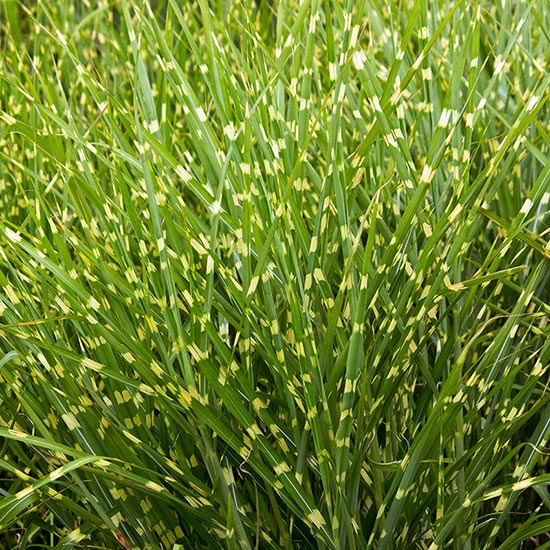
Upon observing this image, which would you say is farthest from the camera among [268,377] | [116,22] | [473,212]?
[116,22]

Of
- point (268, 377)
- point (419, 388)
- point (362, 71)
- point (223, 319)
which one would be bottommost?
point (419, 388)

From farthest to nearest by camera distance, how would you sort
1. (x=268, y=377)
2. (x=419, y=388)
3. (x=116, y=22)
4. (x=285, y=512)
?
(x=116, y=22) < (x=419, y=388) < (x=268, y=377) < (x=285, y=512)

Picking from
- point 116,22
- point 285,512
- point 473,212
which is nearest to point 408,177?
point 473,212

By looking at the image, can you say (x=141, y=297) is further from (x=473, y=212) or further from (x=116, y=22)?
(x=116, y=22)

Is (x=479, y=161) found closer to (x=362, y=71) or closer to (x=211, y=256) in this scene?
(x=362, y=71)

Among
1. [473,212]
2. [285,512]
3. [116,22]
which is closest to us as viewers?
[473,212]

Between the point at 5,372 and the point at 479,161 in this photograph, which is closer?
the point at 5,372

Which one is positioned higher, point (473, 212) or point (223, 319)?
point (473, 212)

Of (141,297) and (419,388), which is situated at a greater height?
(141,297)

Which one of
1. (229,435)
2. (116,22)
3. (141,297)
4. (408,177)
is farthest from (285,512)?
(116,22)
